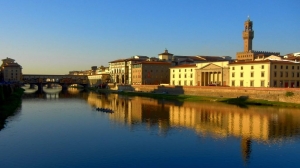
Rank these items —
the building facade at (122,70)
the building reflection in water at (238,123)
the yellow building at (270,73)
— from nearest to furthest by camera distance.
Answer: the building reflection in water at (238,123) → the yellow building at (270,73) → the building facade at (122,70)

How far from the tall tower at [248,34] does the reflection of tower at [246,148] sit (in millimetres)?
88171

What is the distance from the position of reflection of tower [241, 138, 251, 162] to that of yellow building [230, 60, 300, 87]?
36136 mm

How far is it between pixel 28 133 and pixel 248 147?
18.5m

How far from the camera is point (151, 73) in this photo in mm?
92750

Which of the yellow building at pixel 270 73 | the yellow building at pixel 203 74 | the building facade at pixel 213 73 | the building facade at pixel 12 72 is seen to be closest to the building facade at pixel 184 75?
the yellow building at pixel 203 74

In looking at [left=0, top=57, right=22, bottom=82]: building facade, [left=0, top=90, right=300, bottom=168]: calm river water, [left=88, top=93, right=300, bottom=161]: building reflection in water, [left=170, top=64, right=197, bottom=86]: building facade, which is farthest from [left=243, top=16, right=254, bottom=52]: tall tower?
[left=0, top=57, right=22, bottom=82]: building facade

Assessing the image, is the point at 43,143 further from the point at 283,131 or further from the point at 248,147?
the point at 283,131

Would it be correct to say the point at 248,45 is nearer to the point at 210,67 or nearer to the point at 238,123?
the point at 210,67

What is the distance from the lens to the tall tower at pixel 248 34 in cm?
10444

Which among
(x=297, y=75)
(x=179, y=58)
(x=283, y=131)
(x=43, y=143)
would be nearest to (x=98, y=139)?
(x=43, y=143)

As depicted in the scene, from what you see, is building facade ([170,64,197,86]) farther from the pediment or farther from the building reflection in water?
the building reflection in water

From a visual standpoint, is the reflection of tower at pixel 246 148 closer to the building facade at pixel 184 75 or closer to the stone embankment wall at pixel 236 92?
the stone embankment wall at pixel 236 92

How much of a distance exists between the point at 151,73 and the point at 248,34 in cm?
4074

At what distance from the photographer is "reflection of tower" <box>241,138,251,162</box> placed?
19.4 meters
